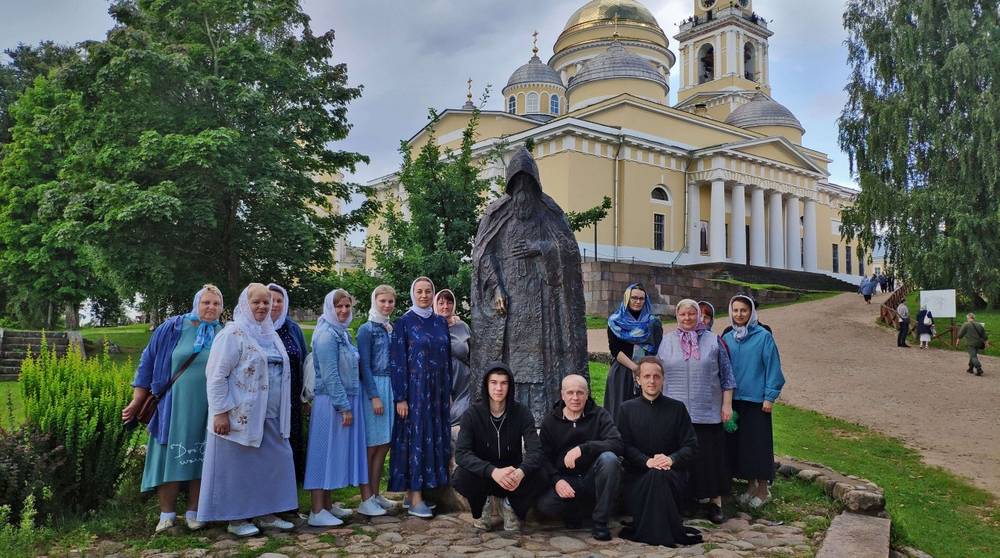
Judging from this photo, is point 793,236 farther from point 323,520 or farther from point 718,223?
point 323,520

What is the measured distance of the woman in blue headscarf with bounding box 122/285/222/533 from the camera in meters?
5.30

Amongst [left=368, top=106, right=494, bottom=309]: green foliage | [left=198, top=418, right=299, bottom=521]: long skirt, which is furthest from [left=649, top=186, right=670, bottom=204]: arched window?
[left=198, top=418, right=299, bottom=521]: long skirt

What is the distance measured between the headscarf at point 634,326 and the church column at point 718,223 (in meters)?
32.8

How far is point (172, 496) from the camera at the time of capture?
5352 mm

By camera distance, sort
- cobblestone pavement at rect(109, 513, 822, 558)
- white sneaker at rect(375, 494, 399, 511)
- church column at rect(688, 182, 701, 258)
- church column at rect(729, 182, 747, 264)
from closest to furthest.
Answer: cobblestone pavement at rect(109, 513, 822, 558) → white sneaker at rect(375, 494, 399, 511) → church column at rect(688, 182, 701, 258) → church column at rect(729, 182, 747, 264)

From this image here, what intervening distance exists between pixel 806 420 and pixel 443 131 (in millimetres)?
31785

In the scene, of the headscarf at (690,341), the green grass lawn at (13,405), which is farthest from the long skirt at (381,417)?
the green grass lawn at (13,405)

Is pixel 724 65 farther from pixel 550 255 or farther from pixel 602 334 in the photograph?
pixel 550 255

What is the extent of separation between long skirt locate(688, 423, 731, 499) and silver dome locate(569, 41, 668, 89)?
3541 cm

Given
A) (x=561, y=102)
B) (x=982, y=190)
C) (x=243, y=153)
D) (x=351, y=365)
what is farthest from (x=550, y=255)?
(x=561, y=102)

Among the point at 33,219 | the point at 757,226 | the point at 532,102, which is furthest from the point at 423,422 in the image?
the point at 532,102

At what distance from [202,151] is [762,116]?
3720 centimetres

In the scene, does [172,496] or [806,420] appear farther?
[806,420]

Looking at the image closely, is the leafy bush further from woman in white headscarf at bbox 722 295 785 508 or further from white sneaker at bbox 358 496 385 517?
woman in white headscarf at bbox 722 295 785 508
